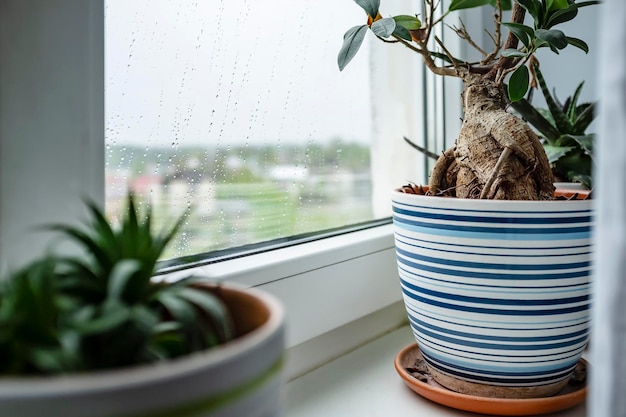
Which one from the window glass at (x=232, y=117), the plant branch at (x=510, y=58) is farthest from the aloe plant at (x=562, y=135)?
the window glass at (x=232, y=117)

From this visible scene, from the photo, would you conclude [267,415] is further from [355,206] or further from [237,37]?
[355,206]

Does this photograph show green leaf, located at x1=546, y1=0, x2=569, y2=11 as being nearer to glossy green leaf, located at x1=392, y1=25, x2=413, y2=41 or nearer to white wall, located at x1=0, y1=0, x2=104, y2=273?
glossy green leaf, located at x1=392, y1=25, x2=413, y2=41

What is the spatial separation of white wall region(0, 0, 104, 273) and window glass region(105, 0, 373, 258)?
0.07m

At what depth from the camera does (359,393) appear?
0.63 meters

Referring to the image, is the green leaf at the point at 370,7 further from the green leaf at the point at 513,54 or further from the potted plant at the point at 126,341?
the potted plant at the point at 126,341

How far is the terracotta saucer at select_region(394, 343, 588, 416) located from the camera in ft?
1.73

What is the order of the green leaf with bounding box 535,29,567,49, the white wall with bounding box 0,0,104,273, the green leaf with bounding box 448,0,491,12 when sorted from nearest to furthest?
the white wall with bounding box 0,0,104,273 < the green leaf with bounding box 535,29,567,49 < the green leaf with bounding box 448,0,491,12

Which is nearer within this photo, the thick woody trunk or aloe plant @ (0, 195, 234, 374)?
aloe plant @ (0, 195, 234, 374)

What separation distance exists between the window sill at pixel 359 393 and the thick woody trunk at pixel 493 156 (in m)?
0.23

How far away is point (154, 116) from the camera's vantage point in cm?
56

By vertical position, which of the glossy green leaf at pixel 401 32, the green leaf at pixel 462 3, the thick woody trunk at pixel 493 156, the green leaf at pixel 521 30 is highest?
the green leaf at pixel 462 3

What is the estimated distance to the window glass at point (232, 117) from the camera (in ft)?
1.77

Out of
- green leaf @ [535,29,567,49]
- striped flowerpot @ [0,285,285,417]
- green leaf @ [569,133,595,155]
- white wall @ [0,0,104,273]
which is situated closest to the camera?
striped flowerpot @ [0,285,285,417]

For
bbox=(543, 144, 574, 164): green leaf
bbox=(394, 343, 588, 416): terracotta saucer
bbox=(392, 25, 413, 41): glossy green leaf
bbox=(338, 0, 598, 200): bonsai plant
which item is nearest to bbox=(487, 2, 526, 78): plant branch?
bbox=(338, 0, 598, 200): bonsai plant
